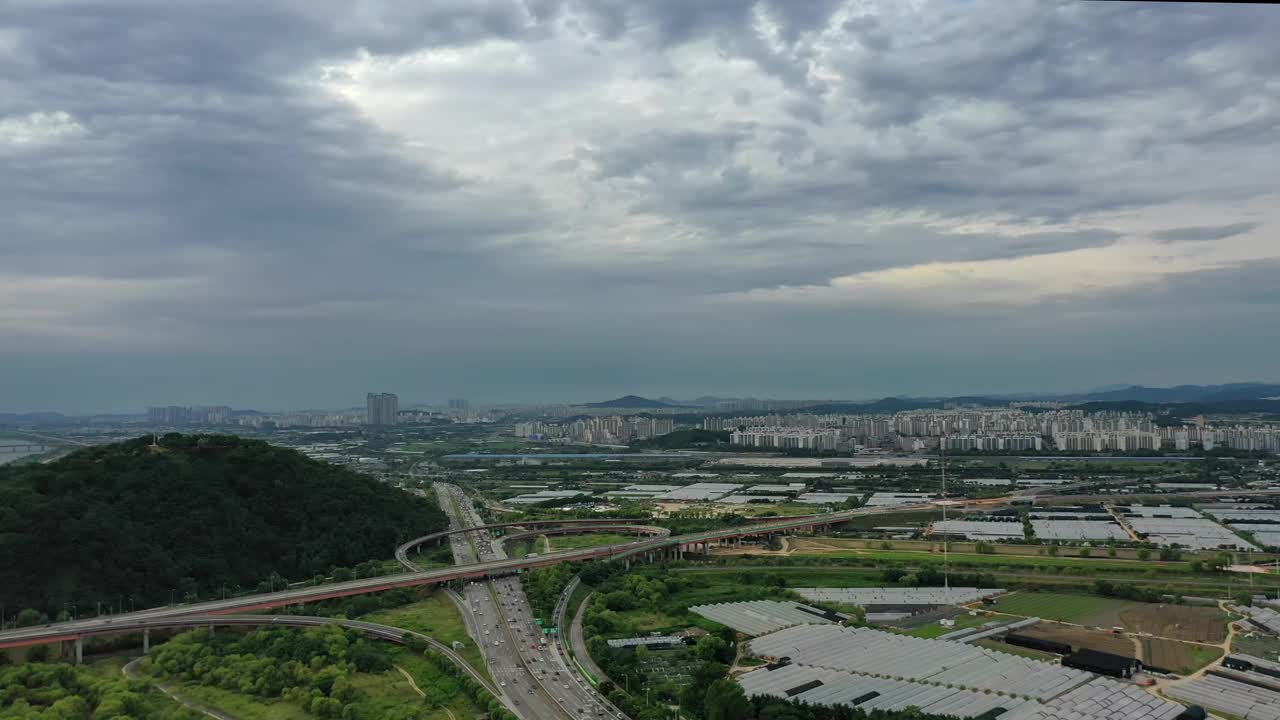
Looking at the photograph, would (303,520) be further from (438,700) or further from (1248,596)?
(1248,596)

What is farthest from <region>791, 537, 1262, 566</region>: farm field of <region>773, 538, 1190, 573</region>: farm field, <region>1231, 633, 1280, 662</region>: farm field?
<region>1231, 633, 1280, 662</region>: farm field

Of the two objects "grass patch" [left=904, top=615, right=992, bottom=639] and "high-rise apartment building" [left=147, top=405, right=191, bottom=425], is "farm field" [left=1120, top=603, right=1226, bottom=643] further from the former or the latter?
"high-rise apartment building" [left=147, top=405, right=191, bottom=425]

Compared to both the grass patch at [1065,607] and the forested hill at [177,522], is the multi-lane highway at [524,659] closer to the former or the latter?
the forested hill at [177,522]

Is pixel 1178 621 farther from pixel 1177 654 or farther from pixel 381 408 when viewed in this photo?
pixel 381 408

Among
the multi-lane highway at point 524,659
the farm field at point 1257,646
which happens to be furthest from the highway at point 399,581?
the farm field at point 1257,646

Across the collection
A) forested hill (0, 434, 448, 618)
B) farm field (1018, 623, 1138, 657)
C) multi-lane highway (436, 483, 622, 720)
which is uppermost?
forested hill (0, 434, 448, 618)
